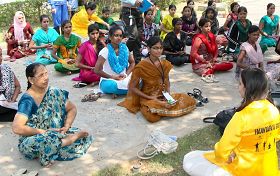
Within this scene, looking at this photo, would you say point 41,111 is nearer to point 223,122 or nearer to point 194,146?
point 194,146

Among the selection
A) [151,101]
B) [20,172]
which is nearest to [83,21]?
[151,101]

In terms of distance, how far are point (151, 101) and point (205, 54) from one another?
2343 mm

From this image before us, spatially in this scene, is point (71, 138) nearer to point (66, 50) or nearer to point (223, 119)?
point (223, 119)

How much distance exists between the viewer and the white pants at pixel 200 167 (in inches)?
128

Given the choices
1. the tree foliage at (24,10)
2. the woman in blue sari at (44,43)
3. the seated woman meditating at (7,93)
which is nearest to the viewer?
the seated woman meditating at (7,93)

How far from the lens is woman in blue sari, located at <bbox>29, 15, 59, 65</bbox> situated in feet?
26.8

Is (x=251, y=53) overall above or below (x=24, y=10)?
above

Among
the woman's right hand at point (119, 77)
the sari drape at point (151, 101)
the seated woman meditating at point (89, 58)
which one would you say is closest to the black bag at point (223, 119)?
the sari drape at point (151, 101)

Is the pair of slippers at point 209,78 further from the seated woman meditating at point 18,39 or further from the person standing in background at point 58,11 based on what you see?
the person standing in background at point 58,11

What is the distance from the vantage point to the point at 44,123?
4.14 m

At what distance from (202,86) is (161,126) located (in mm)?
1708

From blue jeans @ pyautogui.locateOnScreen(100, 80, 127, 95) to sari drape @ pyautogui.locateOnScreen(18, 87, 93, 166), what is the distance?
177cm

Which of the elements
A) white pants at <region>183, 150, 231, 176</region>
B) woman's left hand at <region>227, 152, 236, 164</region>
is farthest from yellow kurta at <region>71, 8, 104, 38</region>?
woman's left hand at <region>227, 152, 236, 164</region>

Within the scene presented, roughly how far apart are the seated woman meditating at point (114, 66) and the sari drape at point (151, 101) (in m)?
0.51
